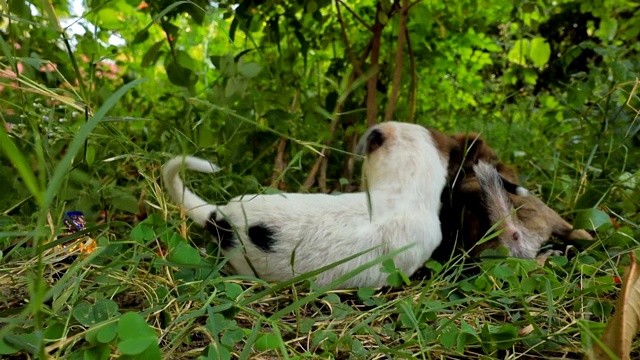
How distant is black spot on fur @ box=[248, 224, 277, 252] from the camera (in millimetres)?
1725

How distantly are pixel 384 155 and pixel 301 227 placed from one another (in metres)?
0.55

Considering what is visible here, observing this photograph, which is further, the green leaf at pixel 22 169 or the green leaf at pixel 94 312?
the green leaf at pixel 94 312

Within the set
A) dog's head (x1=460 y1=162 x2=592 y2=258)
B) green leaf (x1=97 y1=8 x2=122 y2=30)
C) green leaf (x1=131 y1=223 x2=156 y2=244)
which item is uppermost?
green leaf (x1=97 y1=8 x2=122 y2=30)

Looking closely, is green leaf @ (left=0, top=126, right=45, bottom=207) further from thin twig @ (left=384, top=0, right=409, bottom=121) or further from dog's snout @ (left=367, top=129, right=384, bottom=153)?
thin twig @ (left=384, top=0, right=409, bottom=121)

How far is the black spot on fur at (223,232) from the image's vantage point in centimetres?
173

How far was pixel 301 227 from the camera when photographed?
176 cm

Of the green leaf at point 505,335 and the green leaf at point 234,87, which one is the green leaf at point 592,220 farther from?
the green leaf at point 234,87

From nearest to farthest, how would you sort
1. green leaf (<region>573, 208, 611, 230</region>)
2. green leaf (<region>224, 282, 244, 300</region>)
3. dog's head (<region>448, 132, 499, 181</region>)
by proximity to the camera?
green leaf (<region>224, 282, 244, 300</region>)
green leaf (<region>573, 208, 611, 230</region>)
dog's head (<region>448, 132, 499, 181</region>)

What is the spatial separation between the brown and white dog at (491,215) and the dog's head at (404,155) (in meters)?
0.09

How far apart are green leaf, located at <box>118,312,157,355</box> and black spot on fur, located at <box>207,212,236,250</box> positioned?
28.4 inches

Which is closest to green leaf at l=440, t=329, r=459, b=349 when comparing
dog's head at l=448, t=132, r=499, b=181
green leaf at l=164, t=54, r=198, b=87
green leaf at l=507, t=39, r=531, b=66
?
dog's head at l=448, t=132, r=499, b=181

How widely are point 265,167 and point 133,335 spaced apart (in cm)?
177

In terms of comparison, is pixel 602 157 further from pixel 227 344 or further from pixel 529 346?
pixel 227 344

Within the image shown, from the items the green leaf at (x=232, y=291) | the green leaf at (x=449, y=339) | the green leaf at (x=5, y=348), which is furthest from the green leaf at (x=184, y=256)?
the green leaf at (x=449, y=339)
